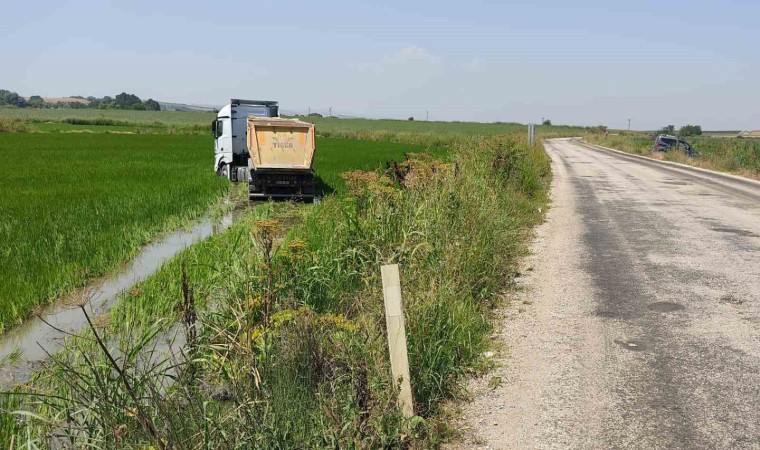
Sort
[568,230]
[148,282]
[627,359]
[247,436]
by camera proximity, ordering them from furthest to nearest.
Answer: [568,230]
[148,282]
[627,359]
[247,436]

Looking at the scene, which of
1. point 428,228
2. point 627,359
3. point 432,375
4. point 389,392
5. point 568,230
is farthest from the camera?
point 568,230

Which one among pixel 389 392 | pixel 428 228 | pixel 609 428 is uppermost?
pixel 428 228

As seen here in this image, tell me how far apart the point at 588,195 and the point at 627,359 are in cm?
1329

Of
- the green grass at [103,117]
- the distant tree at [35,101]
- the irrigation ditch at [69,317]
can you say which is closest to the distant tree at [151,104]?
the distant tree at [35,101]

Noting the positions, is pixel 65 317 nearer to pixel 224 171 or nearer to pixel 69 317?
pixel 69 317

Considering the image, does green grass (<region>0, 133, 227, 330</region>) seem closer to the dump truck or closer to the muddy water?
the muddy water

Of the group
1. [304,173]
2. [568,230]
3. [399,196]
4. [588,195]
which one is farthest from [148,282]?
[588,195]

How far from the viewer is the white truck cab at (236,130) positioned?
72.2 feet

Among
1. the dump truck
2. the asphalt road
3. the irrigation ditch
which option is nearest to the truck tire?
the dump truck

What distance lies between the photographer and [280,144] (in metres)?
18.3

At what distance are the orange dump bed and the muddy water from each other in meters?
5.77

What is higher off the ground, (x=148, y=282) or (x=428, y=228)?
(x=428, y=228)

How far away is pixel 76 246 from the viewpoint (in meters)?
10.3

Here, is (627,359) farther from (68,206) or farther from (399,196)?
(68,206)
